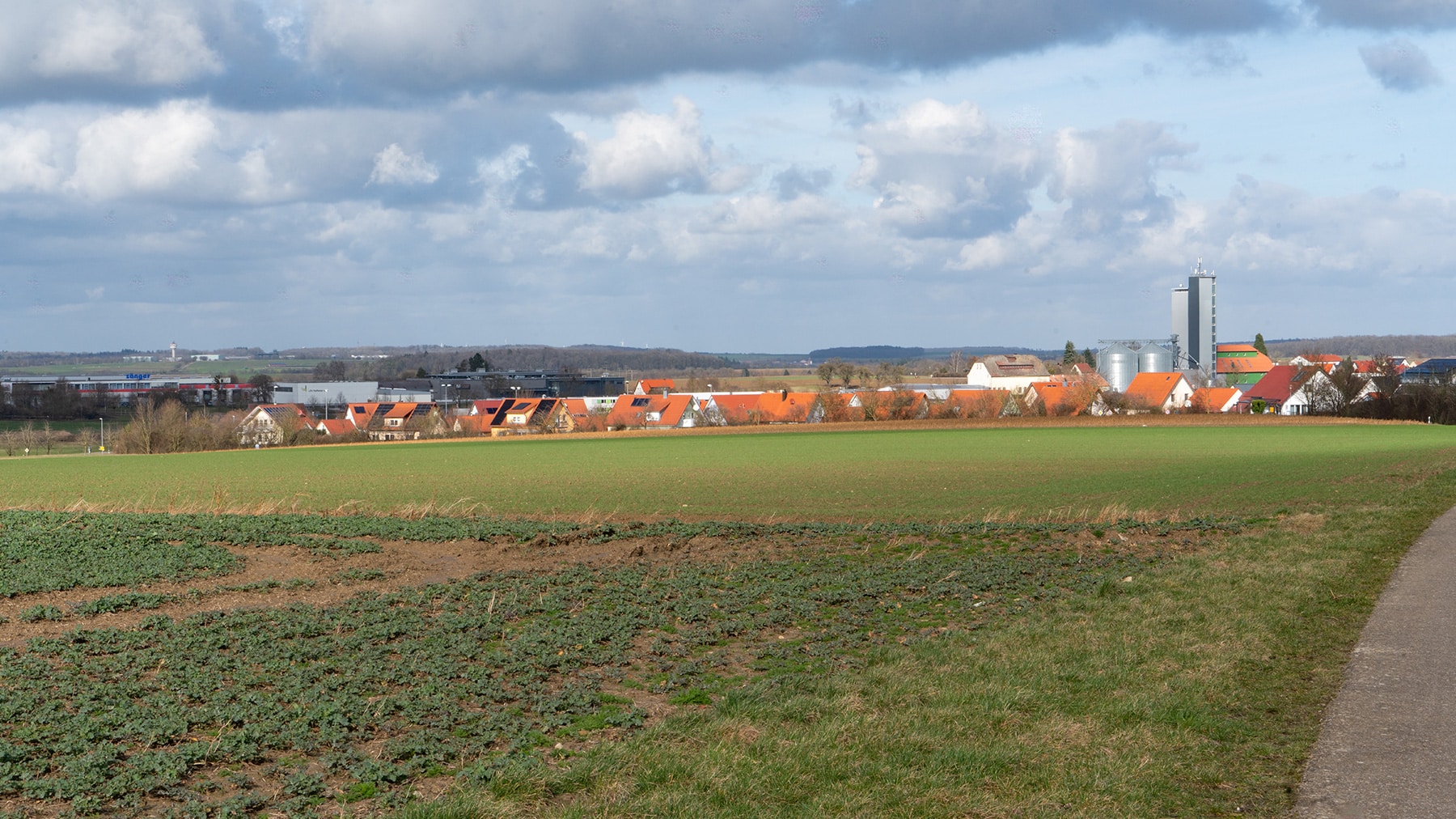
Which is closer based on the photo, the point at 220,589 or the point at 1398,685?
the point at 1398,685

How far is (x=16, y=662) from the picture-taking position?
396 inches

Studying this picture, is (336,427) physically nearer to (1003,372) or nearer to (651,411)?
(651,411)

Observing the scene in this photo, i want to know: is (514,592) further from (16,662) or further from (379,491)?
(379,491)

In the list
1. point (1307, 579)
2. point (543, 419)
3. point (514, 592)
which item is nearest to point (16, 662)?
point (514, 592)

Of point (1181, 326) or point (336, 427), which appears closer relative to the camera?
point (336, 427)

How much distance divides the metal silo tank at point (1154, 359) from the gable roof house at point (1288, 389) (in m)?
25.1

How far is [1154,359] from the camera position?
147 metres

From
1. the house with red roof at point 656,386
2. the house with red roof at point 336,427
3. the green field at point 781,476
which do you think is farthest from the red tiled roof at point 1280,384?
the house with red roof at point 336,427

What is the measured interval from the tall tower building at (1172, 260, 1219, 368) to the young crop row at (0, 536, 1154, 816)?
14502 centimetres

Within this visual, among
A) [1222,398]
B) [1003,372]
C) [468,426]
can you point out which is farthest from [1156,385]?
[468,426]

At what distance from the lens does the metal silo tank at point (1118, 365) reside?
477ft

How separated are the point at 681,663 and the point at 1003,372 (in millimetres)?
165935

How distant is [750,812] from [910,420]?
8896cm

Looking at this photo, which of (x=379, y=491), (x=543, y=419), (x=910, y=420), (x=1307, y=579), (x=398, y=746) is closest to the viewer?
(x=398, y=746)
